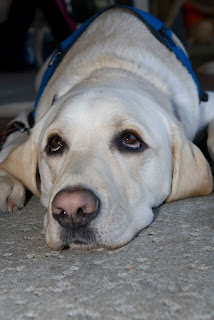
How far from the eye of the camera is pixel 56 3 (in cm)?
603

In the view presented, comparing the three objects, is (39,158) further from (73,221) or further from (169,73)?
(169,73)

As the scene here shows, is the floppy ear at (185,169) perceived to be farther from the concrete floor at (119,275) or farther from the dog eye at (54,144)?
the dog eye at (54,144)

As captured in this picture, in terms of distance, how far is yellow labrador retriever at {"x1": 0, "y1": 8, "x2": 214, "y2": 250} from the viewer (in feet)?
7.02

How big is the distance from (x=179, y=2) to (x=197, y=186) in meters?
9.84

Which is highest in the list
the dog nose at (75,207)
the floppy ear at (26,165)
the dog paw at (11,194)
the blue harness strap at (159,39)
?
the blue harness strap at (159,39)

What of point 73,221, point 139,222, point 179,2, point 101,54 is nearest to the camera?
point 73,221

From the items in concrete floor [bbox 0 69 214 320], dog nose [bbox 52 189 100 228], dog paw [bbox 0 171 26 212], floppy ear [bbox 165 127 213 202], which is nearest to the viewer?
concrete floor [bbox 0 69 214 320]

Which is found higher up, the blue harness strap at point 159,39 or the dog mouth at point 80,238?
the blue harness strap at point 159,39

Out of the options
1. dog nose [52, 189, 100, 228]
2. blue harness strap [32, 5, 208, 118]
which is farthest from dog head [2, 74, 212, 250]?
blue harness strap [32, 5, 208, 118]

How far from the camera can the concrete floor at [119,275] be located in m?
1.68

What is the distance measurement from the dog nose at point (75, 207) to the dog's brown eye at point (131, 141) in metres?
0.47

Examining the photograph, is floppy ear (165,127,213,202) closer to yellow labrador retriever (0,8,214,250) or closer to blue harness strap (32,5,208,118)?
yellow labrador retriever (0,8,214,250)

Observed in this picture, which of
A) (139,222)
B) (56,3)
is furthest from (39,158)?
(56,3)

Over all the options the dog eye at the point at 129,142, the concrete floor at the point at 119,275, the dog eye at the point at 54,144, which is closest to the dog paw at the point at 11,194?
the concrete floor at the point at 119,275
